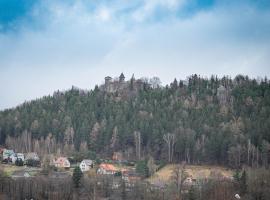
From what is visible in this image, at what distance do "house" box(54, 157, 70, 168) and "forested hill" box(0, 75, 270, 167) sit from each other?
6164mm

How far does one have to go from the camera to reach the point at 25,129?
8888cm

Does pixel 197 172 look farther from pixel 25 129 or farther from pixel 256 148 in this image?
pixel 25 129

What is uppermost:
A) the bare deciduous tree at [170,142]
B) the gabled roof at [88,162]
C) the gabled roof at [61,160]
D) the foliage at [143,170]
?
the bare deciduous tree at [170,142]

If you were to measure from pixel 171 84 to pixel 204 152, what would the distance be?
109 ft

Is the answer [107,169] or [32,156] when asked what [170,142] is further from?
[32,156]

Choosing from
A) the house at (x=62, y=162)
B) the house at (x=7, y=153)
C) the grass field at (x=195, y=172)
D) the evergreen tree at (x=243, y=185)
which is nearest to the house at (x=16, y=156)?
the house at (x=7, y=153)

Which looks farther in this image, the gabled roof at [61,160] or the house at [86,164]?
the gabled roof at [61,160]

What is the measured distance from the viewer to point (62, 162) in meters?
70.8

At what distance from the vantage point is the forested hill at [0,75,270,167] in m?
73.9

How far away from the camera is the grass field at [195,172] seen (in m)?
62.7

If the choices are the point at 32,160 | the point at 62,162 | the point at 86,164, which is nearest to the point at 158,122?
the point at 86,164

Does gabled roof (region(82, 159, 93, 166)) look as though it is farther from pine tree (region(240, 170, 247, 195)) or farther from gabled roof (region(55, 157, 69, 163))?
pine tree (region(240, 170, 247, 195))

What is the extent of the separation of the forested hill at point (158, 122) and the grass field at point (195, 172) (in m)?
Answer: 2.57

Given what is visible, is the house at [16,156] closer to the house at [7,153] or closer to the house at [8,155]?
the house at [8,155]
